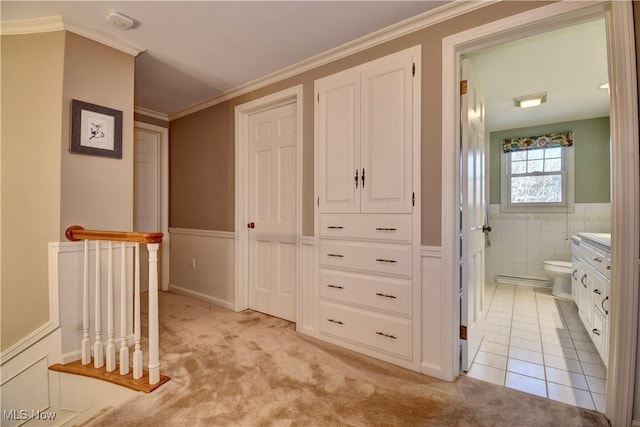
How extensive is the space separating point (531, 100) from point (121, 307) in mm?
4297

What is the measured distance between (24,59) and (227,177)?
1.69 metres

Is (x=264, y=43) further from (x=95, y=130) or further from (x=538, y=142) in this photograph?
(x=538, y=142)

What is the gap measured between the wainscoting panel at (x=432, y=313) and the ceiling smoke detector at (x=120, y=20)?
2439mm

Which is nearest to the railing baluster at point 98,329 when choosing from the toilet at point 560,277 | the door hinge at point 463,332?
the door hinge at point 463,332

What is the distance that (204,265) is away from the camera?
3.44 m

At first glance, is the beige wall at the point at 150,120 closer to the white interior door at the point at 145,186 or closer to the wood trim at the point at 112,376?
the white interior door at the point at 145,186

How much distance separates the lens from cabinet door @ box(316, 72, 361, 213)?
2193 mm

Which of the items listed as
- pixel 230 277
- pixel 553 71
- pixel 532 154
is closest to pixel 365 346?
pixel 230 277

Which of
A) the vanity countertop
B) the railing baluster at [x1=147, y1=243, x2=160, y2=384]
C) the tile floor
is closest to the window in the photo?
the tile floor

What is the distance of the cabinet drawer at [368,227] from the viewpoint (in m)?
1.99

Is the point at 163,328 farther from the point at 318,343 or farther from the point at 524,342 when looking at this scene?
the point at 524,342

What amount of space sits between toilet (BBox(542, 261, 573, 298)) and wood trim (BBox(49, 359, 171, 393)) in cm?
428

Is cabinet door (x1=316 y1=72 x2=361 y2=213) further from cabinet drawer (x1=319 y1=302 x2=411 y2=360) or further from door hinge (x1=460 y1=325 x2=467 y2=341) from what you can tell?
door hinge (x1=460 y1=325 x2=467 y2=341)

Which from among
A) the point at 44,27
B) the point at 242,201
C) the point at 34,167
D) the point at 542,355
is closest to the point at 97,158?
the point at 34,167
